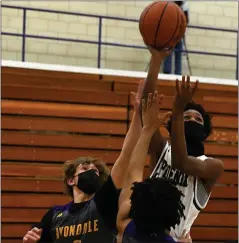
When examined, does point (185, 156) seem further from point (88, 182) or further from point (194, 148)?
point (88, 182)

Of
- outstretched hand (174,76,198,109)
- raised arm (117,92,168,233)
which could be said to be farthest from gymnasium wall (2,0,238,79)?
raised arm (117,92,168,233)

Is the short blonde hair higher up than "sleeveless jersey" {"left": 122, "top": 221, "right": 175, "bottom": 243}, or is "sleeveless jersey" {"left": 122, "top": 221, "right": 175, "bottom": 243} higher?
the short blonde hair

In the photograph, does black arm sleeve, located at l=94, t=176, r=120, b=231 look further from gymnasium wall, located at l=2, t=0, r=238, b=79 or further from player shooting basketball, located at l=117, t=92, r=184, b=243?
gymnasium wall, located at l=2, t=0, r=238, b=79

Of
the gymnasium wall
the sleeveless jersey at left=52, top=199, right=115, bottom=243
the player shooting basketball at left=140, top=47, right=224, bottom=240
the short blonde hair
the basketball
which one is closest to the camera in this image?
the player shooting basketball at left=140, top=47, right=224, bottom=240

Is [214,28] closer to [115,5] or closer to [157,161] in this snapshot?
[115,5]

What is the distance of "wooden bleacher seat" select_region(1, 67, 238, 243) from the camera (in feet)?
22.2

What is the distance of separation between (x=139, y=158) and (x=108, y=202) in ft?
1.36

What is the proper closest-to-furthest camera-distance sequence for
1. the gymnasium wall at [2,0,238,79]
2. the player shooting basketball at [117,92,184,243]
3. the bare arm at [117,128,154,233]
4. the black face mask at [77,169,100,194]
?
the player shooting basketball at [117,92,184,243] → the bare arm at [117,128,154,233] → the black face mask at [77,169,100,194] → the gymnasium wall at [2,0,238,79]

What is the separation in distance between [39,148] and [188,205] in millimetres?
4061

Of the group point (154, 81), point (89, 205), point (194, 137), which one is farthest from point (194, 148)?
point (89, 205)

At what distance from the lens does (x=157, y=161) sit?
3.21 metres

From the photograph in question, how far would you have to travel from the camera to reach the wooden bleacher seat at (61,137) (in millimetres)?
6777

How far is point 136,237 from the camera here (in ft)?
7.80

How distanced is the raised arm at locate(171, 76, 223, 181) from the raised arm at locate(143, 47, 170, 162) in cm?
23
